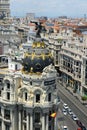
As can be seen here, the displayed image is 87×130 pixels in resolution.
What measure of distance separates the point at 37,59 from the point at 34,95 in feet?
19.6

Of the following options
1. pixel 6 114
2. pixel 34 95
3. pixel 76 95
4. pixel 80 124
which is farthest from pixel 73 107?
pixel 34 95

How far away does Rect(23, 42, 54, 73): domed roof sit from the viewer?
59375mm

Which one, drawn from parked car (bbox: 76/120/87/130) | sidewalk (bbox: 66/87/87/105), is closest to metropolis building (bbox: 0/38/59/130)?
parked car (bbox: 76/120/87/130)

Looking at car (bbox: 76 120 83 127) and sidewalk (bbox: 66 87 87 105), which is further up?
car (bbox: 76 120 83 127)

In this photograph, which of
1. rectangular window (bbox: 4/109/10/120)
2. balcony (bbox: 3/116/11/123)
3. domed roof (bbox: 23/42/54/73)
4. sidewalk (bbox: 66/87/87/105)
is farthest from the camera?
sidewalk (bbox: 66/87/87/105)

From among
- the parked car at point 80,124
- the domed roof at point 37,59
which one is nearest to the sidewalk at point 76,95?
the parked car at point 80,124

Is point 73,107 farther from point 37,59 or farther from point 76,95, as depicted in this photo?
point 37,59

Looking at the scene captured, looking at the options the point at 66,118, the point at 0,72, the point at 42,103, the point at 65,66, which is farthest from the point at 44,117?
the point at 65,66

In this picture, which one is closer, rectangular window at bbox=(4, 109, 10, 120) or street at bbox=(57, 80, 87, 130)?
rectangular window at bbox=(4, 109, 10, 120)

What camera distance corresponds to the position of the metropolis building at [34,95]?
5912cm

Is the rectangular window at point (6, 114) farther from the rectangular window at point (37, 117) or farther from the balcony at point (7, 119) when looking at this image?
the rectangular window at point (37, 117)

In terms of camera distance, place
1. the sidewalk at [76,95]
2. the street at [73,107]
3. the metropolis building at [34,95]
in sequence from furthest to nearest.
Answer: the sidewalk at [76,95]
the street at [73,107]
the metropolis building at [34,95]

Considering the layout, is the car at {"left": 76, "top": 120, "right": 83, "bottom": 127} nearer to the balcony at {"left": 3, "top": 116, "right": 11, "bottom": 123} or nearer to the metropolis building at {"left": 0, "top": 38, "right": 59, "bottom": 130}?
the metropolis building at {"left": 0, "top": 38, "right": 59, "bottom": 130}

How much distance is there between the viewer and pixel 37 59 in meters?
59.3
